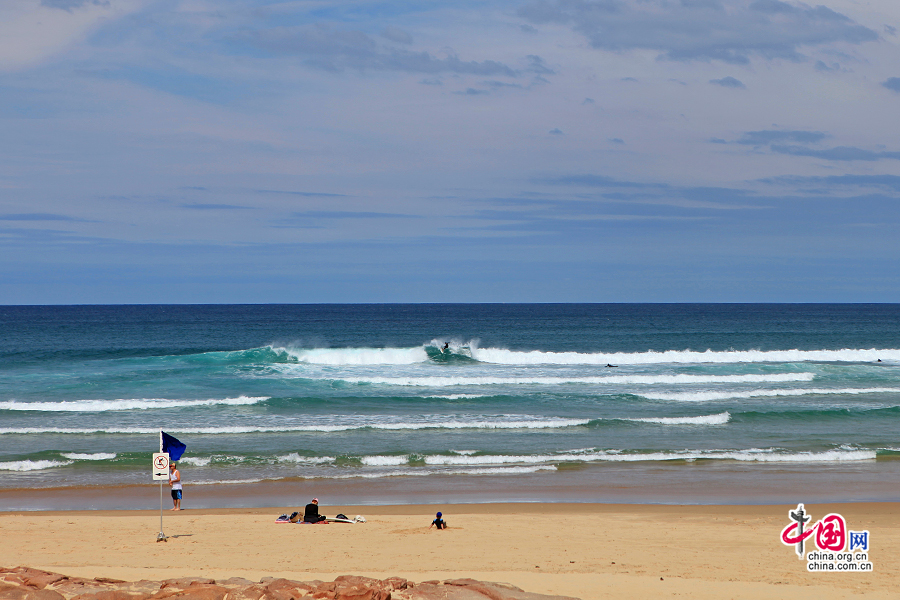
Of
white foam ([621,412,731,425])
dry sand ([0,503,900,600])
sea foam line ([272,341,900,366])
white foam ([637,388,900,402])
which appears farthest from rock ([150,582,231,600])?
sea foam line ([272,341,900,366])

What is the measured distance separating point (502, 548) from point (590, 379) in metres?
22.7

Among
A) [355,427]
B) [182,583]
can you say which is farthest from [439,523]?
[355,427]

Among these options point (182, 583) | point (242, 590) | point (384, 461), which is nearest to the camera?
point (242, 590)

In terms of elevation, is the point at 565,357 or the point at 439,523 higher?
the point at 565,357

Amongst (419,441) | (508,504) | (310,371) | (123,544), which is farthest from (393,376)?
(123,544)

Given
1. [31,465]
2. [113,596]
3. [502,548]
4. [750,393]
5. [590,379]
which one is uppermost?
[590,379]

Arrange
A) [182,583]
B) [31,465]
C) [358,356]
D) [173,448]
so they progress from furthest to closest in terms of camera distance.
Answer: [358,356] < [31,465] < [173,448] < [182,583]

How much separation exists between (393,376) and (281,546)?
76.5 feet

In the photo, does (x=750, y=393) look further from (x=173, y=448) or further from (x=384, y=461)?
(x=173, y=448)

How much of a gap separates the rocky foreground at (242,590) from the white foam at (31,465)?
1060cm

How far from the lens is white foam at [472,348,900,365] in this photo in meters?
42.8

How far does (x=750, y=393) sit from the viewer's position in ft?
94.7

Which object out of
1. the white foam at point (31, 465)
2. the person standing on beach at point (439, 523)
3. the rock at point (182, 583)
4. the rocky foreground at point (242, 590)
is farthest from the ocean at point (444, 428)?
the rocky foreground at point (242, 590)

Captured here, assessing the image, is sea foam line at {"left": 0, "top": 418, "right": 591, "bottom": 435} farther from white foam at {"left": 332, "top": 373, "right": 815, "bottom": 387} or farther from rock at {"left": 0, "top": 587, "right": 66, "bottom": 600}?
rock at {"left": 0, "top": 587, "right": 66, "bottom": 600}
